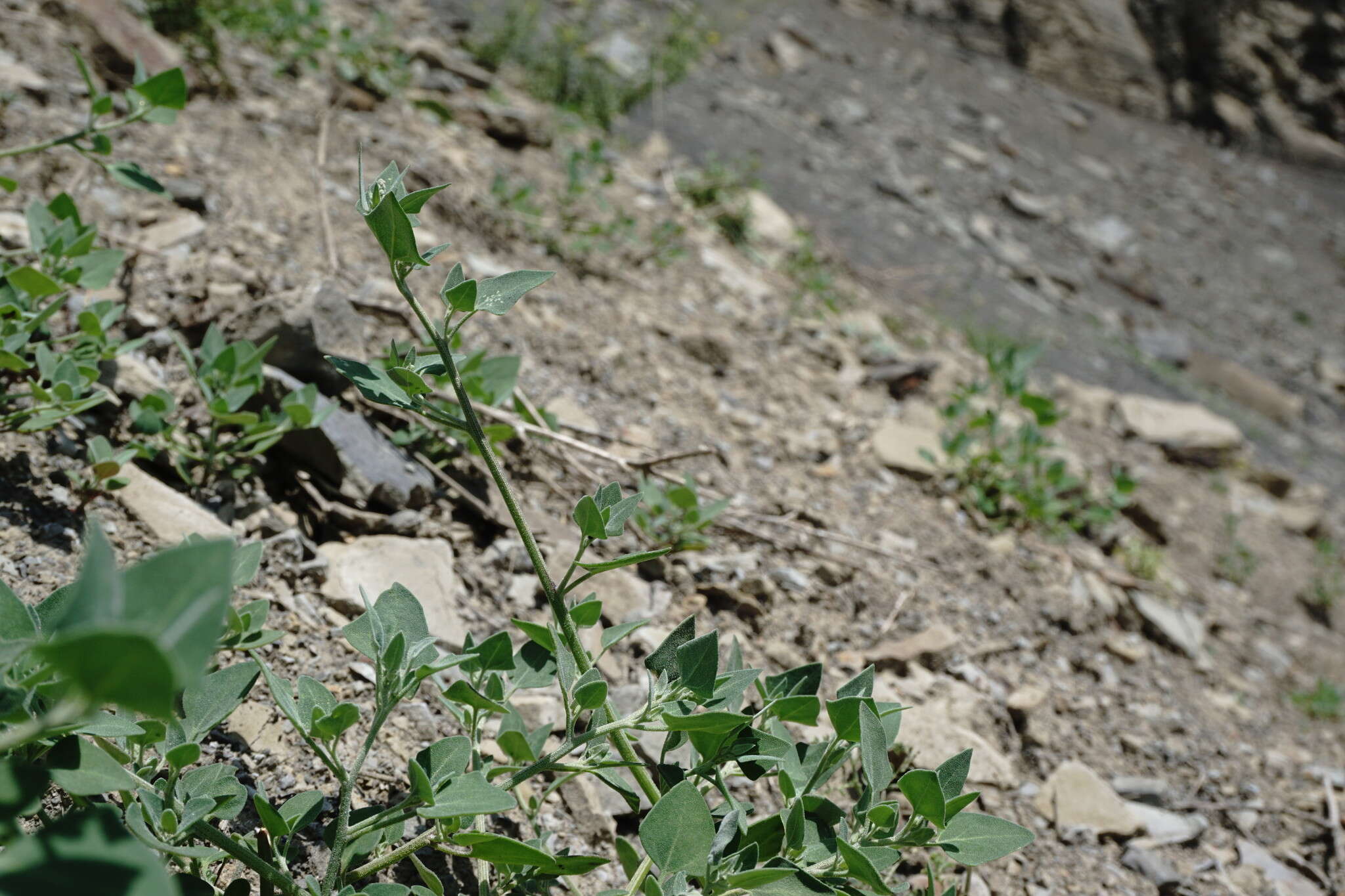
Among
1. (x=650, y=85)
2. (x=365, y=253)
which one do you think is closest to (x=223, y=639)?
(x=365, y=253)

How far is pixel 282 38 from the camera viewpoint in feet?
10.4

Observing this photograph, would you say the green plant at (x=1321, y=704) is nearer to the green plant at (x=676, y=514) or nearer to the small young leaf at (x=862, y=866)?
the green plant at (x=676, y=514)

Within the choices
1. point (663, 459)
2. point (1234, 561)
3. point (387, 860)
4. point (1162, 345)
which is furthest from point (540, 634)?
point (1162, 345)

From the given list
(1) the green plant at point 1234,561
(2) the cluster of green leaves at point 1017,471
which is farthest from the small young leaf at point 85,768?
(1) the green plant at point 1234,561

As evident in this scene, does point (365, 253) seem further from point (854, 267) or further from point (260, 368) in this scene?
point (854, 267)

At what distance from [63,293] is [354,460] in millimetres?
520

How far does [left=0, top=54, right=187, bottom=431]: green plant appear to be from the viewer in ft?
4.33

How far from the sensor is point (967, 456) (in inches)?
110

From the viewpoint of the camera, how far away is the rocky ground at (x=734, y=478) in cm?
161

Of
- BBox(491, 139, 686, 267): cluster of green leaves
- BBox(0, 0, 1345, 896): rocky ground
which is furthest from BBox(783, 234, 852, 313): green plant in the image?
BBox(491, 139, 686, 267): cluster of green leaves

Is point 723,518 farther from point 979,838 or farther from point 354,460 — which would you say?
point 979,838

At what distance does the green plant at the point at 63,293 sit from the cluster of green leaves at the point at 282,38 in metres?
1.49

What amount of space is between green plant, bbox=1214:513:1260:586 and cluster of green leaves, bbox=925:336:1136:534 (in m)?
0.71

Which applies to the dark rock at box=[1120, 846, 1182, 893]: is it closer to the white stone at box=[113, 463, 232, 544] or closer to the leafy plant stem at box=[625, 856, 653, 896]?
the leafy plant stem at box=[625, 856, 653, 896]
